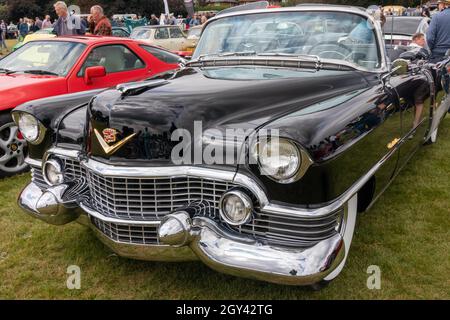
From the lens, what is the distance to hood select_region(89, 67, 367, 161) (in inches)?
93.8

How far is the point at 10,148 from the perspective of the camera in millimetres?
4711

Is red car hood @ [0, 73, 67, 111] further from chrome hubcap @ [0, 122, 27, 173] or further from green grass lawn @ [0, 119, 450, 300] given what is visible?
green grass lawn @ [0, 119, 450, 300]

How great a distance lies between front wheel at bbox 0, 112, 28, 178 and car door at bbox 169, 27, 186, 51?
10448mm

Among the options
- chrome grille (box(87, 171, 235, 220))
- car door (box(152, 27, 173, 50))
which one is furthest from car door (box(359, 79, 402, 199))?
car door (box(152, 27, 173, 50))

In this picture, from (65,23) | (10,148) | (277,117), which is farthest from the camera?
(65,23)

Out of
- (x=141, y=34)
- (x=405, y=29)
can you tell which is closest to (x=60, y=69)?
(x=405, y=29)

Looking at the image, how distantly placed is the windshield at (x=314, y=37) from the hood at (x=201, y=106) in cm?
36

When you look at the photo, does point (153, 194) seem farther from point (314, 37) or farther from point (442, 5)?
point (442, 5)

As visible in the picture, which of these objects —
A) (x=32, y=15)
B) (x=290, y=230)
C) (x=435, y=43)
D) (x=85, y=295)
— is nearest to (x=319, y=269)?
(x=290, y=230)

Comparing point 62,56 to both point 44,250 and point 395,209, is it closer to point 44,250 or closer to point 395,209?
point 44,250

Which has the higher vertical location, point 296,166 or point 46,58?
point 46,58

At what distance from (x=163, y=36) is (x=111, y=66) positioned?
9.13m

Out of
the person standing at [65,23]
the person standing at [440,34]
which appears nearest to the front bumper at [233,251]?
the person standing at [440,34]
